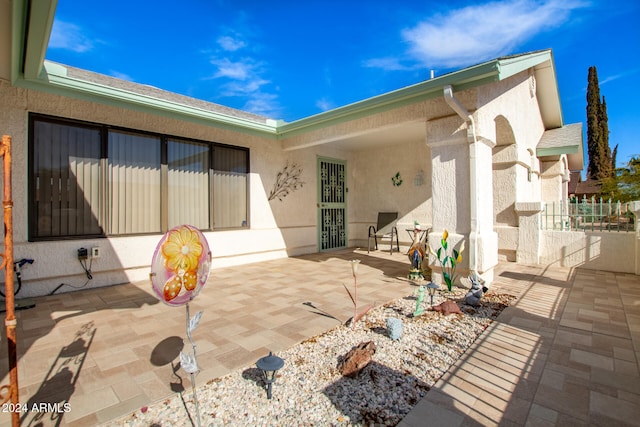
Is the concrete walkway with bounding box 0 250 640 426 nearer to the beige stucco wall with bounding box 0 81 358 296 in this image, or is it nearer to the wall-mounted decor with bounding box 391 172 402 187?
the beige stucco wall with bounding box 0 81 358 296

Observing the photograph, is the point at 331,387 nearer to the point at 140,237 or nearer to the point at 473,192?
the point at 473,192

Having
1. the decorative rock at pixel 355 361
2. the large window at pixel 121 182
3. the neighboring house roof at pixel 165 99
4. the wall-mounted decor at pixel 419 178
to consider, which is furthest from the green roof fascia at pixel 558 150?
the decorative rock at pixel 355 361

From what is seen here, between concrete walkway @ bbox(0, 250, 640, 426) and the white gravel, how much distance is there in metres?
0.13

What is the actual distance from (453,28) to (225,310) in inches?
278

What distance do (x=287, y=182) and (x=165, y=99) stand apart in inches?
148

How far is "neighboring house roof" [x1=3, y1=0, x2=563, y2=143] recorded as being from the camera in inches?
119

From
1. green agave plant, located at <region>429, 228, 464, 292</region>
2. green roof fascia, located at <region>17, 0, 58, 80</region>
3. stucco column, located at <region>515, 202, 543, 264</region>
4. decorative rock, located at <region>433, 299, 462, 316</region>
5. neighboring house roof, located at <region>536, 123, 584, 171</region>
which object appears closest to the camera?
green roof fascia, located at <region>17, 0, 58, 80</region>

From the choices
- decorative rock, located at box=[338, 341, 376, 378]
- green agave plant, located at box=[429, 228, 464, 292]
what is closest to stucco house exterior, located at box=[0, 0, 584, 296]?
green agave plant, located at box=[429, 228, 464, 292]

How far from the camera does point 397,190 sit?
960cm

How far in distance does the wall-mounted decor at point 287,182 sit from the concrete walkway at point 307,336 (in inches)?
125

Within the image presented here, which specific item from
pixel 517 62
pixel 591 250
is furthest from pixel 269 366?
pixel 591 250

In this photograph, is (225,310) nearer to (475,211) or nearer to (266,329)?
(266,329)

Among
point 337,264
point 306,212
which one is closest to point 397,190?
point 306,212

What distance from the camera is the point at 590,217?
21.5ft
